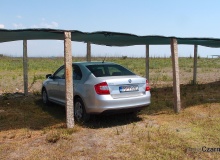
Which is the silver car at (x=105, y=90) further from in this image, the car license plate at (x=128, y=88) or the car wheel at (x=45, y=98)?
the car wheel at (x=45, y=98)

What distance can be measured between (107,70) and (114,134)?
6.00ft

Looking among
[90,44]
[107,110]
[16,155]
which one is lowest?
[16,155]

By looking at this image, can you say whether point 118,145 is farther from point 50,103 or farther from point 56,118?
point 50,103

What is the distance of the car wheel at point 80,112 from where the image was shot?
275 inches

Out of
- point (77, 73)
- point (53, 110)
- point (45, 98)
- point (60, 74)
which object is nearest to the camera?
point (77, 73)

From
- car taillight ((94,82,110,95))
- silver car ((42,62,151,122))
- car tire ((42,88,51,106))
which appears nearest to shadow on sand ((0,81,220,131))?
car tire ((42,88,51,106))

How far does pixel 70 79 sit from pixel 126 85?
137 cm

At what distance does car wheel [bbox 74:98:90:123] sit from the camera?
698 cm

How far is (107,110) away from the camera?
6.48 metres

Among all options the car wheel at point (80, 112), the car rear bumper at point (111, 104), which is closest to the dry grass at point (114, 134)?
the car wheel at point (80, 112)

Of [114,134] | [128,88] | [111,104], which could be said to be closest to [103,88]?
[111,104]

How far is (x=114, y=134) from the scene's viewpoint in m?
6.28

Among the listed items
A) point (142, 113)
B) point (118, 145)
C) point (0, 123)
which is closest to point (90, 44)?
point (142, 113)

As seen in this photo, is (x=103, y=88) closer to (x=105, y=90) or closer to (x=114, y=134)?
(x=105, y=90)
